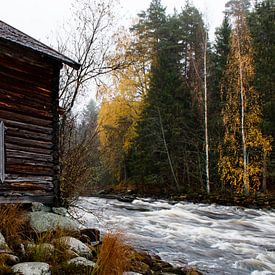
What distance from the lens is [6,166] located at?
7918 mm

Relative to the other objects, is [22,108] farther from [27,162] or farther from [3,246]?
[3,246]

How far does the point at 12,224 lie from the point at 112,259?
1903mm

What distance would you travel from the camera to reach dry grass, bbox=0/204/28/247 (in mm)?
5734

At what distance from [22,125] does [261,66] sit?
17.3 meters

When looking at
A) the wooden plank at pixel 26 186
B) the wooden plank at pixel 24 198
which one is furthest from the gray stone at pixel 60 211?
the wooden plank at pixel 26 186

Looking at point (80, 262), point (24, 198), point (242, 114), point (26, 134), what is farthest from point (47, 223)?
point (242, 114)

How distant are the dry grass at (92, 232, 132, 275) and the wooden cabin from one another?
3235mm

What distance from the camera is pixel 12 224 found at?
6.11 m

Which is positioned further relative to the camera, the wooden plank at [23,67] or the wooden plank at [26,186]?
the wooden plank at [23,67]

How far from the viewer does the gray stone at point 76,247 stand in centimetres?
567

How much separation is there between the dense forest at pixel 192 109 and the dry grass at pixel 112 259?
42.5 feet

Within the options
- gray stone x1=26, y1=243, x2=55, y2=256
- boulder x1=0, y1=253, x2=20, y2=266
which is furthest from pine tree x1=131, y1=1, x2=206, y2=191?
boulder x1=0, y1=253, x2=20, y2=266

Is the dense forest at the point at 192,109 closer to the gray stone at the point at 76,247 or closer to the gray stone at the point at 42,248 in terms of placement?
the gray stone at the point at 76,247

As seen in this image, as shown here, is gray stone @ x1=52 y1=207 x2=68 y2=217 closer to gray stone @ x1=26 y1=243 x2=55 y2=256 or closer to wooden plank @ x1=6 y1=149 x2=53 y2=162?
wooden plank @ x1=6 y1=149 x2=53 y2=162
